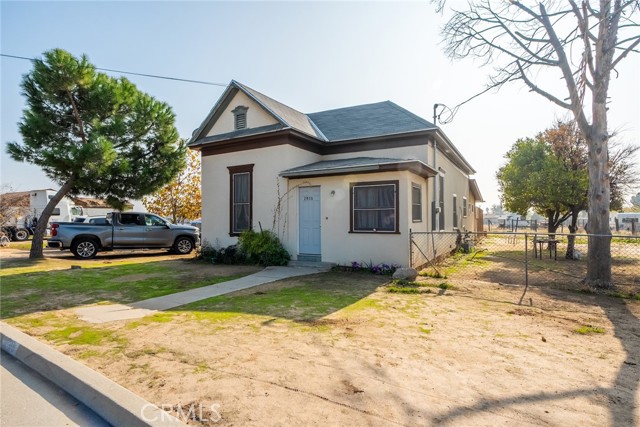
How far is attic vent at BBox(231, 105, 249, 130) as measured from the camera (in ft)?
42.6

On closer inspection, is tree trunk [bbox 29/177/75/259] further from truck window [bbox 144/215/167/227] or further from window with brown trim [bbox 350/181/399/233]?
window with brown trim [bbox 350/181/399/233]

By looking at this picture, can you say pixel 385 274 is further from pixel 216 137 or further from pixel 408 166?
pixel 216 137

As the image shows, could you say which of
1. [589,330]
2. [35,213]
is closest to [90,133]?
[589,330]

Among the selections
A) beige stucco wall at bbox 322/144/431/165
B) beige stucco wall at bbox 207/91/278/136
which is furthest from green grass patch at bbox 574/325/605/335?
beige stucco wall at bbox 207/91/278/136

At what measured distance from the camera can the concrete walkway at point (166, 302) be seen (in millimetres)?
5730

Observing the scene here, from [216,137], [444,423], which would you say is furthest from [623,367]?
[216,137]

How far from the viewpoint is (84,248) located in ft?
45.6

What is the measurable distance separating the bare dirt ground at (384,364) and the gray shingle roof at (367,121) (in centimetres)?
714

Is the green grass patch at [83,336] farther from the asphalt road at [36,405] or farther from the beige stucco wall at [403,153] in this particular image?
the beige stucco wall at [403,153]

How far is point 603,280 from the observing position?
780 centimetres

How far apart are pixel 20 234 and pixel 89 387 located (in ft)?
89.4

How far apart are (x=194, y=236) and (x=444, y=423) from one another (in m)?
15.0

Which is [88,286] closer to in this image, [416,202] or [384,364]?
[384,364]

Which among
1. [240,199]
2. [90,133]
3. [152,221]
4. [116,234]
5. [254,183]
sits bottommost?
[116,234]
